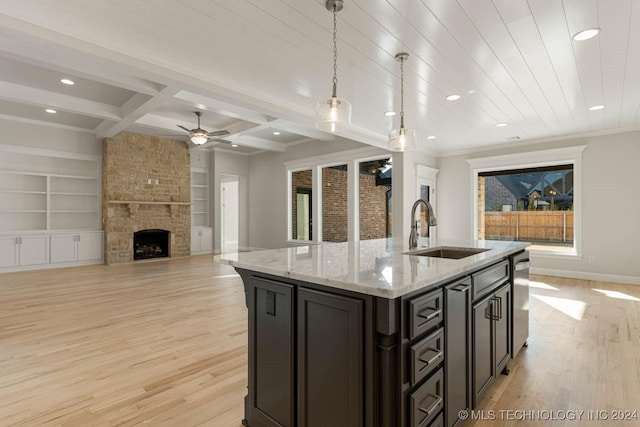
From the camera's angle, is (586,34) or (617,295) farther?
(617,295)

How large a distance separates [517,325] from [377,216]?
494 centimetres

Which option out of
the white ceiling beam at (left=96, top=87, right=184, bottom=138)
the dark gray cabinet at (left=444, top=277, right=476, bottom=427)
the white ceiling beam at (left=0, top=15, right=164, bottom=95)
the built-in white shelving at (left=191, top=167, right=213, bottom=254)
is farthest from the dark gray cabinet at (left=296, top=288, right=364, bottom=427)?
the built-in white shelving at (left=191, top=167, right=213, bottom=254)

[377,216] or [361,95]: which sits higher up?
[361,95]

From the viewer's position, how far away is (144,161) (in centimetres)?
794

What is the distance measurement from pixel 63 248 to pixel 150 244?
6.06 ft

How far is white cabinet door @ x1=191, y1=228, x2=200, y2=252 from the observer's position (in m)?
8.92

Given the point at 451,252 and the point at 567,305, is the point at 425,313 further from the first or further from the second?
the point at 567,305

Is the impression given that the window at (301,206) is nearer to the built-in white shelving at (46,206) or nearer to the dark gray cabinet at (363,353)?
the built-in white shelving at (46,206)

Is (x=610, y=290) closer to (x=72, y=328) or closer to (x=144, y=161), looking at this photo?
(x=72, y=328)

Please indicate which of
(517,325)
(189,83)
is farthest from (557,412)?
(189,83)

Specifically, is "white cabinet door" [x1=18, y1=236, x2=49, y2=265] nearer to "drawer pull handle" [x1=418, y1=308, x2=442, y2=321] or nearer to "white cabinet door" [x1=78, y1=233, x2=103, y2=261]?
"white cabinet door" [x1=78, y1=233, x2=103, y2=261]

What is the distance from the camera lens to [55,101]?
5023 millimetres

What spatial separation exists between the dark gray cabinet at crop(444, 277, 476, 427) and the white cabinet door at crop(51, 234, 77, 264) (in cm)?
808

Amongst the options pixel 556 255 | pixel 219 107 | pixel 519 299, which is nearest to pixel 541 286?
pixel 556 255
